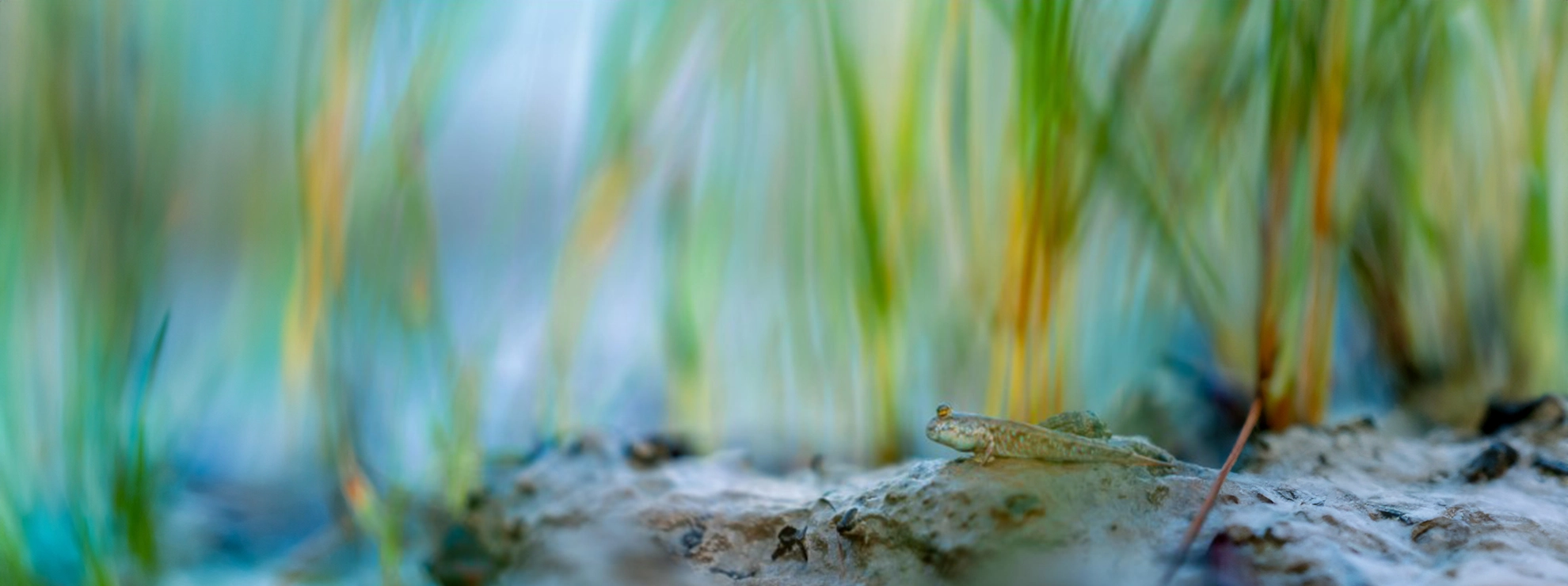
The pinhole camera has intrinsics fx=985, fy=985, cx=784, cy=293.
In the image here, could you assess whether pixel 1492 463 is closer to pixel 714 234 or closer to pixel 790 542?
pixel 790 542

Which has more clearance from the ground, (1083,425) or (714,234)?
(714,234)

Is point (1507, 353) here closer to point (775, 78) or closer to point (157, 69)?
point (775, 78)

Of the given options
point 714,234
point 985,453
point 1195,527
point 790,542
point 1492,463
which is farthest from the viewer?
point 714,234

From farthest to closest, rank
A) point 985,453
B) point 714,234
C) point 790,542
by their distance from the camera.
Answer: point 714,234
point 790,542
point 985,453

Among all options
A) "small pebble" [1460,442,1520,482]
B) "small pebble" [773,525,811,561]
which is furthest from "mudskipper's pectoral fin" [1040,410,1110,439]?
"small pebble" [1460,442,1520,482]

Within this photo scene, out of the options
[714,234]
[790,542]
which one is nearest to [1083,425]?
[790,542]

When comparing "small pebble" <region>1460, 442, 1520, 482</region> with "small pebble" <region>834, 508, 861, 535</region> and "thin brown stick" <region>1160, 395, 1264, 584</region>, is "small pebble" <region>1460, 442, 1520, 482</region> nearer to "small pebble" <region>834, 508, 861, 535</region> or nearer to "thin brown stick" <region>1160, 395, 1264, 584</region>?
"thin brown stick" <region>1160, 395, 1264, 584</region>

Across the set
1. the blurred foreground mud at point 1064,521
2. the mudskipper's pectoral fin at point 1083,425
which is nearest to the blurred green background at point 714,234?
the blurred foreground mud at point 1064,521
